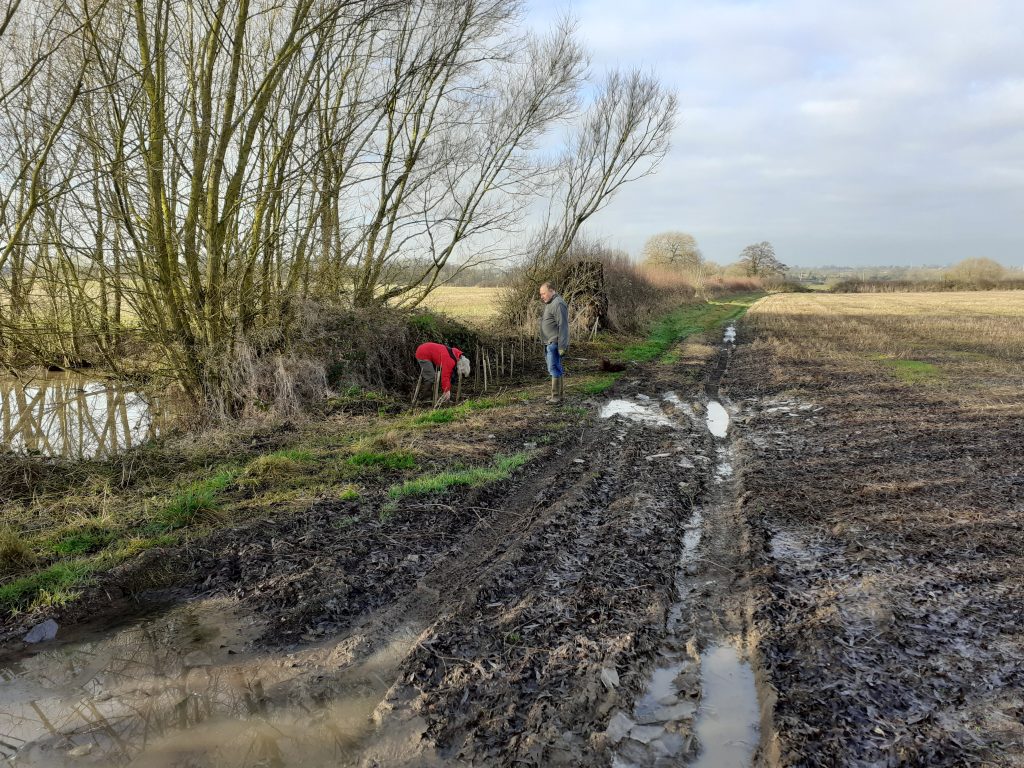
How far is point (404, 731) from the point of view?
10.2 feet

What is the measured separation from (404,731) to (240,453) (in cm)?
562

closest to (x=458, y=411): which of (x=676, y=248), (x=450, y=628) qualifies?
(x=450, y=628)

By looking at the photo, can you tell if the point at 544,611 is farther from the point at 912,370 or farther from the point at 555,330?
the point at 912,370

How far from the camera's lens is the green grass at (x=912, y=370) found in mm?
12667

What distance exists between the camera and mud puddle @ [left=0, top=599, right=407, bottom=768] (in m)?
3.03

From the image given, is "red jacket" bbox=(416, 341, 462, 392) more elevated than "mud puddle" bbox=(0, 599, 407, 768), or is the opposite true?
"red jacket" bbox=(416, 341, 462, 392)

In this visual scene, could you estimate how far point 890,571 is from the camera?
4.60 m

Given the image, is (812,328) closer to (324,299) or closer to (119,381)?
(324,299)

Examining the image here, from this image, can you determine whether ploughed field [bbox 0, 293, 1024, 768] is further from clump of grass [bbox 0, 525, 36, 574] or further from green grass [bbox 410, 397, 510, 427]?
green grass [bbox 410, 397, 510, 427]

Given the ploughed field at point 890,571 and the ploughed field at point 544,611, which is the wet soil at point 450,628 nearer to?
the ploughed field at point 544,611

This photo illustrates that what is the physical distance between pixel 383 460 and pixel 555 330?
482cm

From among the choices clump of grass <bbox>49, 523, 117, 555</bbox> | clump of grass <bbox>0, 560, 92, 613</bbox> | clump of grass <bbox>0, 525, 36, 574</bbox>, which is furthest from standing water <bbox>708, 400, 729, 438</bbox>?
clump of grass <bbox>0, 525, 36, 574</bbox>

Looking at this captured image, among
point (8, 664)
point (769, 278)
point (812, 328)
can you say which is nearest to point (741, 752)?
point (8, 664)

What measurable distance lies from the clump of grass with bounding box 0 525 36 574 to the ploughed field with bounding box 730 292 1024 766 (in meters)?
5.56
